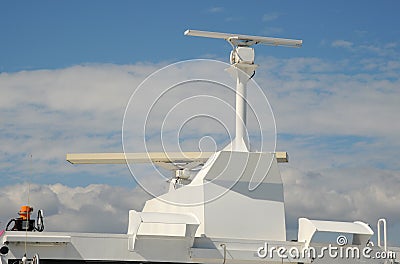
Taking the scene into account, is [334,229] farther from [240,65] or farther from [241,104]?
[240,65]

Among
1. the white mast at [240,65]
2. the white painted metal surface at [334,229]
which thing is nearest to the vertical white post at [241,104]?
the white mast at [240,65]

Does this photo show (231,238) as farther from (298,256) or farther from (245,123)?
(245,123)

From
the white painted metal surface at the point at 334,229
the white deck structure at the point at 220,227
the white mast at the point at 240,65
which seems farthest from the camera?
the white mast at the point at 240,65

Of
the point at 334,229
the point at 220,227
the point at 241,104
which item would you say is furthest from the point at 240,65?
the point at 334,229

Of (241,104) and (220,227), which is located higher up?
(241,104)

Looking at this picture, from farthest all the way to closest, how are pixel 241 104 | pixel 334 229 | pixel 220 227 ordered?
1. pixel 241 104
2. pixel 334 229
3. pixel 220 227

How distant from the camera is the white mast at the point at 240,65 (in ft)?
127

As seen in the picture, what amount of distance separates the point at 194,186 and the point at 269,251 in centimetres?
475

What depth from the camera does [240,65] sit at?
3953 cm

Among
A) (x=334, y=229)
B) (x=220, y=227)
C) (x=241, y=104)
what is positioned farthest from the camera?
(x=241, y=104)

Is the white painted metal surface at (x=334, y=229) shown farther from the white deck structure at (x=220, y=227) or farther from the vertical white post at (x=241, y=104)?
the vertical white post at (x=241, y=104)

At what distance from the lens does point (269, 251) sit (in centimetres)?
3516

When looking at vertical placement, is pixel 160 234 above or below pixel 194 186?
below

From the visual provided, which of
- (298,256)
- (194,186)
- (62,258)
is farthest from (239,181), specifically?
(62,258)
